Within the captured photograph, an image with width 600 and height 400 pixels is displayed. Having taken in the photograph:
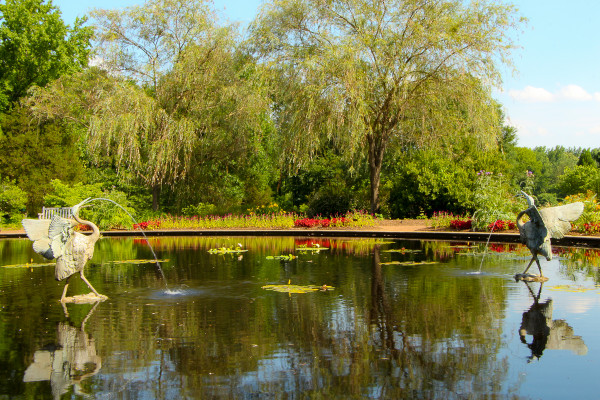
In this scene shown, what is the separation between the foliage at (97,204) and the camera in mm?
28375

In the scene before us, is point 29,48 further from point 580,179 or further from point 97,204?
point 580,179

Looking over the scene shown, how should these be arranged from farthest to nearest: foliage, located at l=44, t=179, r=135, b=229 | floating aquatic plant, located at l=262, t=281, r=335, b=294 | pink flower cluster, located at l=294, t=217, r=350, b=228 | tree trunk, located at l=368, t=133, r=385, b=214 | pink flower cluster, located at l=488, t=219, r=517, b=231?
tree trunk, located at l=368, t=133, r=385, b=214 → foliage, located at l=44, t=179, r=135, b=229 → pink flower cluster, located at l=294, t=217, r=350, b=228 → pink flower cluster, located at l=488, t=219, r=517, b=231 → floating aquatic plant, located at l=262, t=281, r=335, b=294

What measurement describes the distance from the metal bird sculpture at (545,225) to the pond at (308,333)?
0.72 m

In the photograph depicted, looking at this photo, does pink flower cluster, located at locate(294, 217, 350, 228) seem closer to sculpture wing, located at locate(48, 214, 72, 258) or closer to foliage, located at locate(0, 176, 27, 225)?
foliage, located at locate(0, 176, 27, 225)

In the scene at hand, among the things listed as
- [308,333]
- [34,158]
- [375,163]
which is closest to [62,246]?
→ [308,333]

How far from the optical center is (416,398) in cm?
528

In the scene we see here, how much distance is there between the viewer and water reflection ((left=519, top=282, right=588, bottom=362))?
A: 697 centimetres

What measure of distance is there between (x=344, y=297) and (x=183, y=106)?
74.4ft

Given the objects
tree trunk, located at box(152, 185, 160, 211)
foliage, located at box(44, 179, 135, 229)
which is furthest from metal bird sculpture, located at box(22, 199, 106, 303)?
tree trunk, located at box(152, 185, 160, 211)

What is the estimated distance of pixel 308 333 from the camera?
25.3 ft

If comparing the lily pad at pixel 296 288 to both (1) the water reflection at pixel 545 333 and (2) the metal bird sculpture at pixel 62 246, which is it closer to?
(2) the metal bird sculpture at pixel 62 246

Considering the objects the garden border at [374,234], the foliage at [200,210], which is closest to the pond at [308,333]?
the garden border at [374,234]

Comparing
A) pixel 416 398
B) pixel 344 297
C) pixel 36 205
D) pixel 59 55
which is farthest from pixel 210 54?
pixel 416 398

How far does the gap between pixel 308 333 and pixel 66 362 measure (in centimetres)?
283
